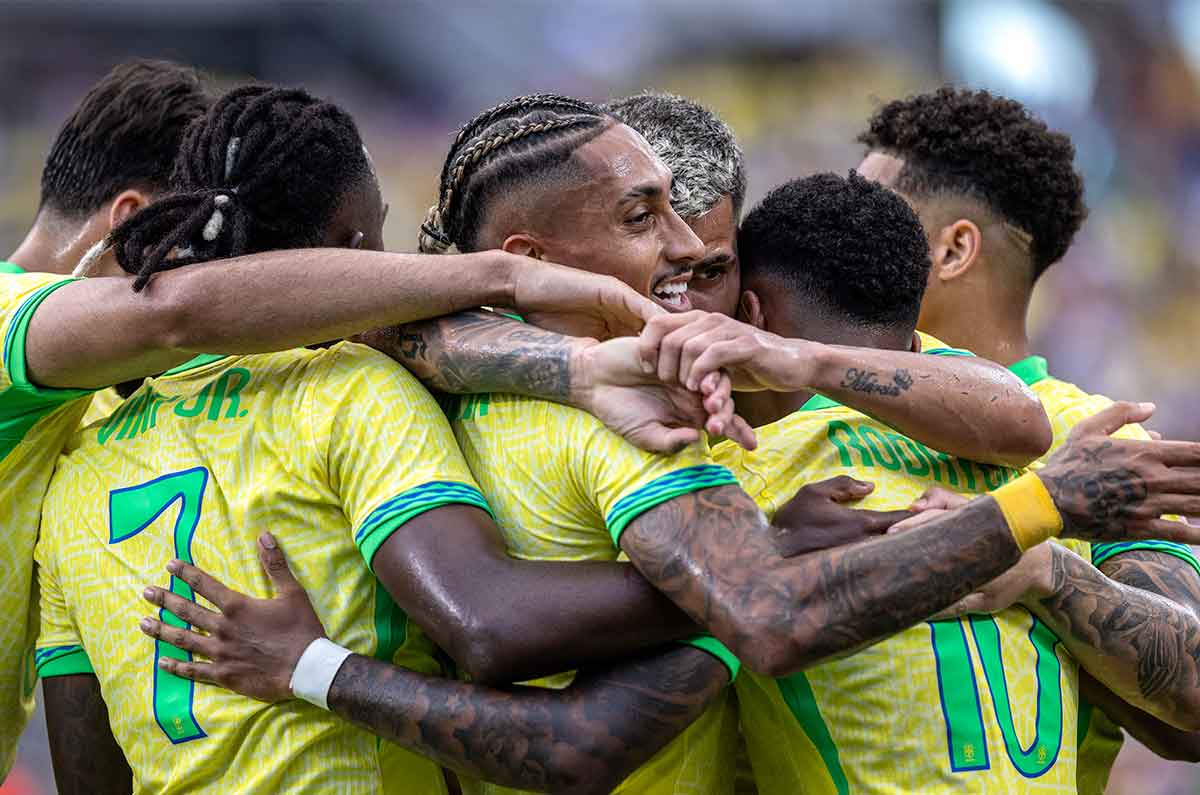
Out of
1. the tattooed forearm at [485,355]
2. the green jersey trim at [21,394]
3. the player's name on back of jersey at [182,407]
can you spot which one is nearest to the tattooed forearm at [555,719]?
the tattooed forearm at [485,355]

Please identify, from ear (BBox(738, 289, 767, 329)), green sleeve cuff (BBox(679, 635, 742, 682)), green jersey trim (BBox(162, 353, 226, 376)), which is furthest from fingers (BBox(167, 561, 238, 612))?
ear (BBox(738, 289, 767, 329))

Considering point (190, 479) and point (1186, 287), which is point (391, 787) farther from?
point (1186, 287)

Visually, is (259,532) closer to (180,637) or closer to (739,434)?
(180,637)

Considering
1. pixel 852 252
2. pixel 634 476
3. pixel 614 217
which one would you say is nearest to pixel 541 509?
pixel 634 476

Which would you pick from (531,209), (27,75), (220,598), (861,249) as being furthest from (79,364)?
(27,75)

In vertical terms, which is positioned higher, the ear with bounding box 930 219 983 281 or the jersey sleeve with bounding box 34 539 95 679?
the ear with bounding box 930 219 983 281

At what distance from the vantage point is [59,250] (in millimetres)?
5016

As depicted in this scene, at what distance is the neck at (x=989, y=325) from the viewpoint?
5.20 metres

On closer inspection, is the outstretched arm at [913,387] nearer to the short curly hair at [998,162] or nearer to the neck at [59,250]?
the short curly hair at [998,162]

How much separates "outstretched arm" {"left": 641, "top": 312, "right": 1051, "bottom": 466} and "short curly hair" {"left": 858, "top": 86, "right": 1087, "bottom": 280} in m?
1.85

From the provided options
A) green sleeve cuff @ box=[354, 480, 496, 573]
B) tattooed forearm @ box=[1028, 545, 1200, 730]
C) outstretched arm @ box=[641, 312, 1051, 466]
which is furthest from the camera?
tattooed forearm @ box=[1028, 545, 1200, 730]

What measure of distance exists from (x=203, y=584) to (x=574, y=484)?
0.95 meters

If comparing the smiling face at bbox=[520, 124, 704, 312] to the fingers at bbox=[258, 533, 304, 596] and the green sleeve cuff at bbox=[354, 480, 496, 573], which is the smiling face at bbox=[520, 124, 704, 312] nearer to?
the green sleeve cuff at bbox=[354, 480, 496, 573]

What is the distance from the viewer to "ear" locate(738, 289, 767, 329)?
169 inches
